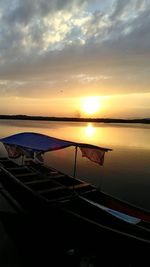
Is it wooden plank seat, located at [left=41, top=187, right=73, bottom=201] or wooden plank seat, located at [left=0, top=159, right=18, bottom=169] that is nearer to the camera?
wooden plank seat, located at [left=41, top=187, right=73, bottom=201]

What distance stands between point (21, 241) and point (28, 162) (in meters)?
8.83

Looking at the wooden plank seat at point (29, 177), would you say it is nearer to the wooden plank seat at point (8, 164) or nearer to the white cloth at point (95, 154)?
the wooden plank seat at point (8, 164)

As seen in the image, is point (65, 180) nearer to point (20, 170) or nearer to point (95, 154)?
point (95, 154)

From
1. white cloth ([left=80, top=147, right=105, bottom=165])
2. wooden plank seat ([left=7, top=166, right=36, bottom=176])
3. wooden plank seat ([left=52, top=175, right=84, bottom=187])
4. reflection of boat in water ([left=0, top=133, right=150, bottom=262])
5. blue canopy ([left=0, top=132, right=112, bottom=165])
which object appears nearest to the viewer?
reflection of boat in water ([left=0, top=133, right=150, bottom=262])

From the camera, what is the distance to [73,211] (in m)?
9.76

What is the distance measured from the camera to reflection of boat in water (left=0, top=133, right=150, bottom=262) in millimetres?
7750

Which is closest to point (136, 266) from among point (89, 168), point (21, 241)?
point (21, 241)

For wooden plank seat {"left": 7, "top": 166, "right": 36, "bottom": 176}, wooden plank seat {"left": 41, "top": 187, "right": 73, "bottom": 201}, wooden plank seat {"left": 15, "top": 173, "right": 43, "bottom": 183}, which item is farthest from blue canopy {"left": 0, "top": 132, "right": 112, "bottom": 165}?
wooden plank seat {"left": 41, "top": 187, "right": 73, "bottom": 201}

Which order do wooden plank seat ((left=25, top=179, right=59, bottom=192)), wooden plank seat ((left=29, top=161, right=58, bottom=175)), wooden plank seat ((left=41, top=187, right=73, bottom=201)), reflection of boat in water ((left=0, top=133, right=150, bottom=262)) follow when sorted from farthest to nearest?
1. wooden plank seat ((left=29, top=161, right=58, bottom=175))
2. wooden plank seat ((left=25, top=179, right=59, bottom=192))
3. wooden plank seat ((left=41, top=187, right=73, bottom=201))
4. reflection of boat in water ((left=0, top=133, right=150, bottom=262))

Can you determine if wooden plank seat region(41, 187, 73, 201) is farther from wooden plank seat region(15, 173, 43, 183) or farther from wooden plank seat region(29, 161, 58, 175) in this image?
wooden plank seat region(29, 161, 58, 175)

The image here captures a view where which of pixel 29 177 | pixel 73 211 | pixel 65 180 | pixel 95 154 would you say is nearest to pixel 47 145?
pixel 95 154

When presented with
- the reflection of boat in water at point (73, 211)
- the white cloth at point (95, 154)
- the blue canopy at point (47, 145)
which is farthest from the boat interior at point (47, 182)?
the white cloth at point (95, 154)

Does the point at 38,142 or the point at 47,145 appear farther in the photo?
the point at 38,142

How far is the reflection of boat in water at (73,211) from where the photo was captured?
7750mm
